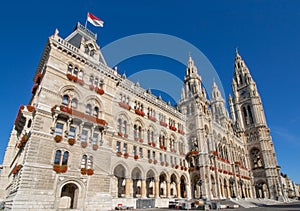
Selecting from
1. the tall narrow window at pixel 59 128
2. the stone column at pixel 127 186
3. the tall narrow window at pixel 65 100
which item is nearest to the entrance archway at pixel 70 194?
the tall narrow window at pixel 59 128

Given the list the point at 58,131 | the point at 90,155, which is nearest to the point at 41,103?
the point at 58,131

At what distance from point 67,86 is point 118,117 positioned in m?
9.93

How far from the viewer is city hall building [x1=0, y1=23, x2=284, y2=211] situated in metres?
21.1

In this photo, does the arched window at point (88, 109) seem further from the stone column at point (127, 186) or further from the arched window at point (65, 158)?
the stone column at point (127, 186)

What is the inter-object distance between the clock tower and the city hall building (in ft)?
19.9

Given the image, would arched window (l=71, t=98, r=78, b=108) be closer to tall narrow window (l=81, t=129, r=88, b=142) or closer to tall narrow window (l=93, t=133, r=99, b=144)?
tall narrow window (l=81, t=129, r=88, b=142)

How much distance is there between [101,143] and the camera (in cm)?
2655

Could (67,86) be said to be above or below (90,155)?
above

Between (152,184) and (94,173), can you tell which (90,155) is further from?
(152,184)

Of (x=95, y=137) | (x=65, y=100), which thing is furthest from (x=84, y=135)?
(x=65, y=100)

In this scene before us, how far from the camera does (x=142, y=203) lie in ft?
96.9

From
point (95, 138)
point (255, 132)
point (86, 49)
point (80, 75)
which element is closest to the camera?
point (95, 138)

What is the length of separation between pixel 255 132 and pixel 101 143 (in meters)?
64.1

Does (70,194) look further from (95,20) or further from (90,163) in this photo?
(95,20)
